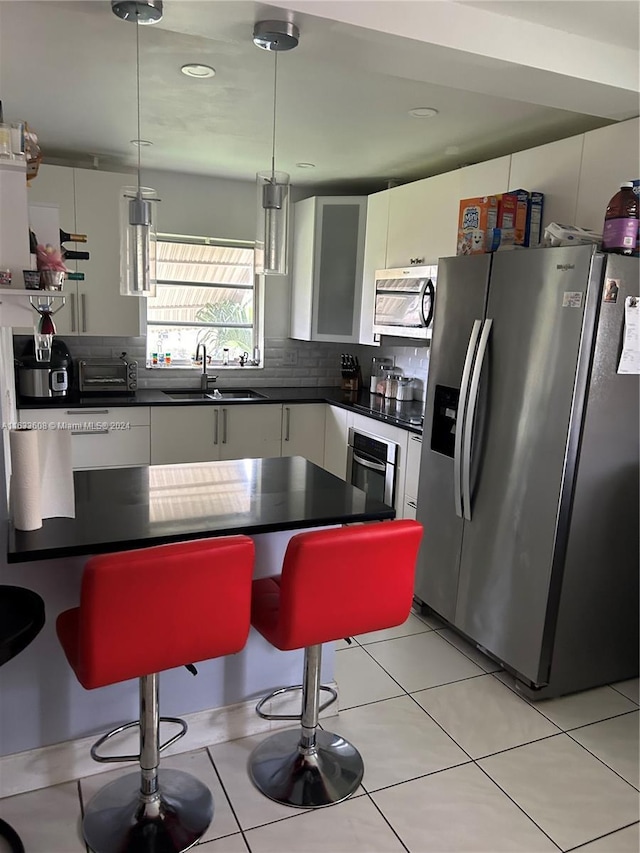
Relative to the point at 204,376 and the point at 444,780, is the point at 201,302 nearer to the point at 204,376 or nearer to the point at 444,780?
the point at 204,376

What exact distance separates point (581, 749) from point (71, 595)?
6.38 ft

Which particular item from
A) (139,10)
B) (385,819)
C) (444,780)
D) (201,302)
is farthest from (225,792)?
(201,302)

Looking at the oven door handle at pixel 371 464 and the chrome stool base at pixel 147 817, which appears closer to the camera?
the chrome stool base at pixel 147 817

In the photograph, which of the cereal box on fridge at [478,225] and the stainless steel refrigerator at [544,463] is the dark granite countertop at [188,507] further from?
the cereal box on fridge at [478,225]

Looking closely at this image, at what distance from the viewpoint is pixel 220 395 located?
4832mm

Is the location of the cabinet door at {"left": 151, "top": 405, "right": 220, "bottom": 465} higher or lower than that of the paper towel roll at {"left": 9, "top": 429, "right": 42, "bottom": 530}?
lower

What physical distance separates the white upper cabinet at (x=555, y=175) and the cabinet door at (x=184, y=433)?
98.1 inches

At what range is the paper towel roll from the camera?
6.07 ft

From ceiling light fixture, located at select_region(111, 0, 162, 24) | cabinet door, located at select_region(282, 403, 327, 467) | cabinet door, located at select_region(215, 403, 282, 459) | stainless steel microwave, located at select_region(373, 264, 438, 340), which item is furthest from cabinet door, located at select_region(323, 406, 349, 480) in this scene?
ceiling light fixture, located at select_region(111, 0, 162, 24)

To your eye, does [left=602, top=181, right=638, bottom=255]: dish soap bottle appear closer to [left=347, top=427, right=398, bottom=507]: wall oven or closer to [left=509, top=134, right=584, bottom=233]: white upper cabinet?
[left=509, top=134, right=584, bottom=233]: white upper cabinet

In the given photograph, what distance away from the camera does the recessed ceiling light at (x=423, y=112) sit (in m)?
3.05

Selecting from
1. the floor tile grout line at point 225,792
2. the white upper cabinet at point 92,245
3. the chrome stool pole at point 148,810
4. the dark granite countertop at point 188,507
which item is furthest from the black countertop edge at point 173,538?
the white upper cabinet at point 92,245

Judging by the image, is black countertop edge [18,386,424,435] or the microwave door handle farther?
black countertop edge [18,386,424,435]

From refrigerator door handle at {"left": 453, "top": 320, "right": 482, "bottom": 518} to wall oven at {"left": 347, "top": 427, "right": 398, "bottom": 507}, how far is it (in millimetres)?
984
